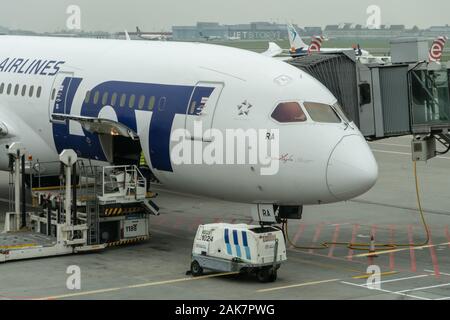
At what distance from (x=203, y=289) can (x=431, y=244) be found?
983cm

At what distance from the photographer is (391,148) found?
59.8 m

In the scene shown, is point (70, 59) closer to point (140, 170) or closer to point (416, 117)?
point (140, 170)

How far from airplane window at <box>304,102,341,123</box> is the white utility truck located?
313 centimetres

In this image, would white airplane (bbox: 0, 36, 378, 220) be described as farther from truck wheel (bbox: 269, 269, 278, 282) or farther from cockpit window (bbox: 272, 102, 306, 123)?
truck wheel (bbox: 269, 269, 278, 282)

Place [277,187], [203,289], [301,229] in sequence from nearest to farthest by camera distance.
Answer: [203,289], [277,187], [301,229]

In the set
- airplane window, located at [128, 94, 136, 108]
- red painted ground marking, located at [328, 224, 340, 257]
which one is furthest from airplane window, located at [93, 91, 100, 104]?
red painted ground marking, located at [328, 224, 340, 257]

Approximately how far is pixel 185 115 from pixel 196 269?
436 centimetres

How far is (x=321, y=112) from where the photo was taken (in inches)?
1048

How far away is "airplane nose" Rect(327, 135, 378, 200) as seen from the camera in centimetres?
2545

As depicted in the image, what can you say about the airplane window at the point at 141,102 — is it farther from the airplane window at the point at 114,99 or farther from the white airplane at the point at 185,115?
the airplane window at the point at 114,99

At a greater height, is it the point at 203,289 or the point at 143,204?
the point at 143,204
